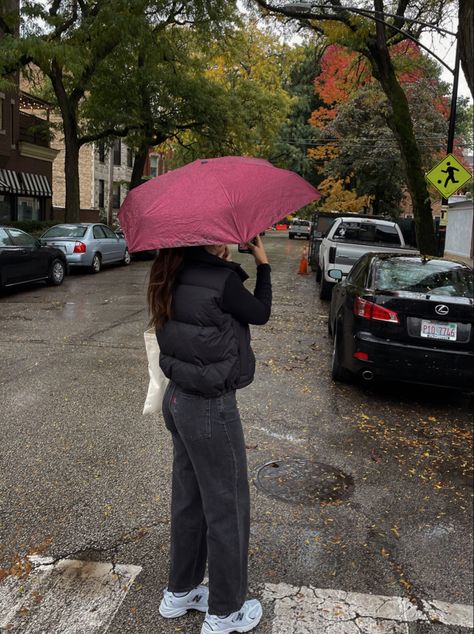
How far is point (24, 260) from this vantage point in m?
13.1

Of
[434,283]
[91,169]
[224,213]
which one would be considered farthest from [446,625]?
[91,169]

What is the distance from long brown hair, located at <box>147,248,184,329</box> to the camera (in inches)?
96.7

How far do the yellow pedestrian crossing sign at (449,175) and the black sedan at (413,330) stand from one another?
28.5ft

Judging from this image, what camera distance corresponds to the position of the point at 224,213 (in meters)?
2.35

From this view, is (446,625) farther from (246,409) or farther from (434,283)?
(434,283)

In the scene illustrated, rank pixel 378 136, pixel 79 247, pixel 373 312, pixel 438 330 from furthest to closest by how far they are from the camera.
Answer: pixel 378 136
pixel 79 247
pixel 373 312
pixel 438 330

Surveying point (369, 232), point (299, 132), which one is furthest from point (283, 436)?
point (299, 132)

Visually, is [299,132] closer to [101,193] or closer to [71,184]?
[101,193]

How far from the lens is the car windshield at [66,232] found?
1741 centimetres

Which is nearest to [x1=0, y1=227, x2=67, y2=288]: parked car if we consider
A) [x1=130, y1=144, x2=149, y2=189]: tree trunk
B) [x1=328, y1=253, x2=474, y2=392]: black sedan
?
[x1=328, y1=253, x2=474, y2=392]: black sedan

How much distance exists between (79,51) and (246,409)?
47.7 feet

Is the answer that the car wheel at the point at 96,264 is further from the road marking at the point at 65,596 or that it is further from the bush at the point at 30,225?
the road marking at the point at 65,596

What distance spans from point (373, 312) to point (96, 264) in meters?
13.5

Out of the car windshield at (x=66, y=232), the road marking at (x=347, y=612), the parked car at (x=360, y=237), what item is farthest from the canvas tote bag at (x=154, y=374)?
the car windshield at (x=66, y=232)
